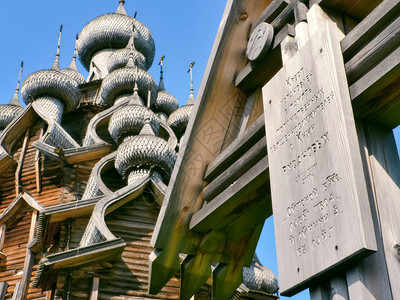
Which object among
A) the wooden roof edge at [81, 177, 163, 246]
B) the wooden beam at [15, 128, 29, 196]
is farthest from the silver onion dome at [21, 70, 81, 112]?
the wooden roof edge at [81, 177, 163, 246]

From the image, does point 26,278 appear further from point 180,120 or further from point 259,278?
point 180,120

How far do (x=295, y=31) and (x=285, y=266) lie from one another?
54.7 inches

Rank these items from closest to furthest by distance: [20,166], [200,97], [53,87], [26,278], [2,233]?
[200,97]
[26,278]
[2,233]
[20,166]
[53,87]

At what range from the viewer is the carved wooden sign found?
2.32 m

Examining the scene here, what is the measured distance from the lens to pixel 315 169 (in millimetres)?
2564

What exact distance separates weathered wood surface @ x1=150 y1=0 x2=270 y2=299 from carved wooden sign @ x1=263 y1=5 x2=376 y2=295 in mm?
801

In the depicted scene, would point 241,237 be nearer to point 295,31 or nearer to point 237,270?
point 237,270

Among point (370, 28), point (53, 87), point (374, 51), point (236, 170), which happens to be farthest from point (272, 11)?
point (53, 87)

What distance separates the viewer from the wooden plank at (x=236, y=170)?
344cm

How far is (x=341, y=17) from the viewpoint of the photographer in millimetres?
3350

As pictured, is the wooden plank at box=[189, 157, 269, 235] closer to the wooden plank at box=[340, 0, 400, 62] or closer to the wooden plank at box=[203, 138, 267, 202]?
the wooden plank at box=[203, 138, 267, 202]

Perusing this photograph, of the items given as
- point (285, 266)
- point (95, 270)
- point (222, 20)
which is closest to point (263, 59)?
point (222, 20)

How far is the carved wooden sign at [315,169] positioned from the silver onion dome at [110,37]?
22373 mm

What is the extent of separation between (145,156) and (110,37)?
43.8ft
